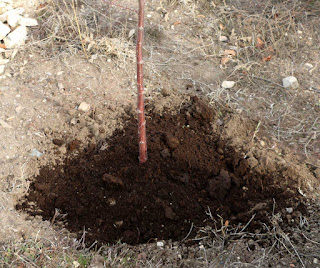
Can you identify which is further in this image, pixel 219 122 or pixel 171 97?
pixel 171 97

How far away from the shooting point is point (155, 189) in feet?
9.02

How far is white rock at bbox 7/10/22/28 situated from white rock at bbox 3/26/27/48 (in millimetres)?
98

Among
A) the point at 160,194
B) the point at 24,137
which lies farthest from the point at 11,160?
the point at 160,194

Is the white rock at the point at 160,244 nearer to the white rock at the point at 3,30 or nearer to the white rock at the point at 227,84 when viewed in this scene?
the white rock at the point at 227,84

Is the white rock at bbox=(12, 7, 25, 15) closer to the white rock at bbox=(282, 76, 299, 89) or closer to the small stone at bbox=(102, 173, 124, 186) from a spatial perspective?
the small stone at bbox=(102, 173, 124, 186)

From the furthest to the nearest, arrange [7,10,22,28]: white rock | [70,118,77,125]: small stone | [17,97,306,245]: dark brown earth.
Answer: [7,10,22,28]: white rock → [70,118,77,125]: small stone → [17,97,306,245]: dark brown earth

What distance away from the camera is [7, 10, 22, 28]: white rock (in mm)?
3969

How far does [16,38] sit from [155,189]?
2.24 m

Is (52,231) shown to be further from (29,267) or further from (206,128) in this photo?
(206,128)

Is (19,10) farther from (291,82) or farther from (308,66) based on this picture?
(308,66)

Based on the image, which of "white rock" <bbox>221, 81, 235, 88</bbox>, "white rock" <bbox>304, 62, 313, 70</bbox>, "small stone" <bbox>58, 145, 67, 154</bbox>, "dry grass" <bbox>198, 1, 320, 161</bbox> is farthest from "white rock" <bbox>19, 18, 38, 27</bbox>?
"white rock" <bbox>304, 62, 313, 70</bbox>

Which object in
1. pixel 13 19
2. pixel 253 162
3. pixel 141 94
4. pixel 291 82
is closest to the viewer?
pixel 141 94

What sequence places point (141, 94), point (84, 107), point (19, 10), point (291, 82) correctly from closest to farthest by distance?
point (141, 94) < point (84, 107) < point (291, 82) < point (19, 10)

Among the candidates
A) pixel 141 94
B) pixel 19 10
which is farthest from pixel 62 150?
pixel 19 10
